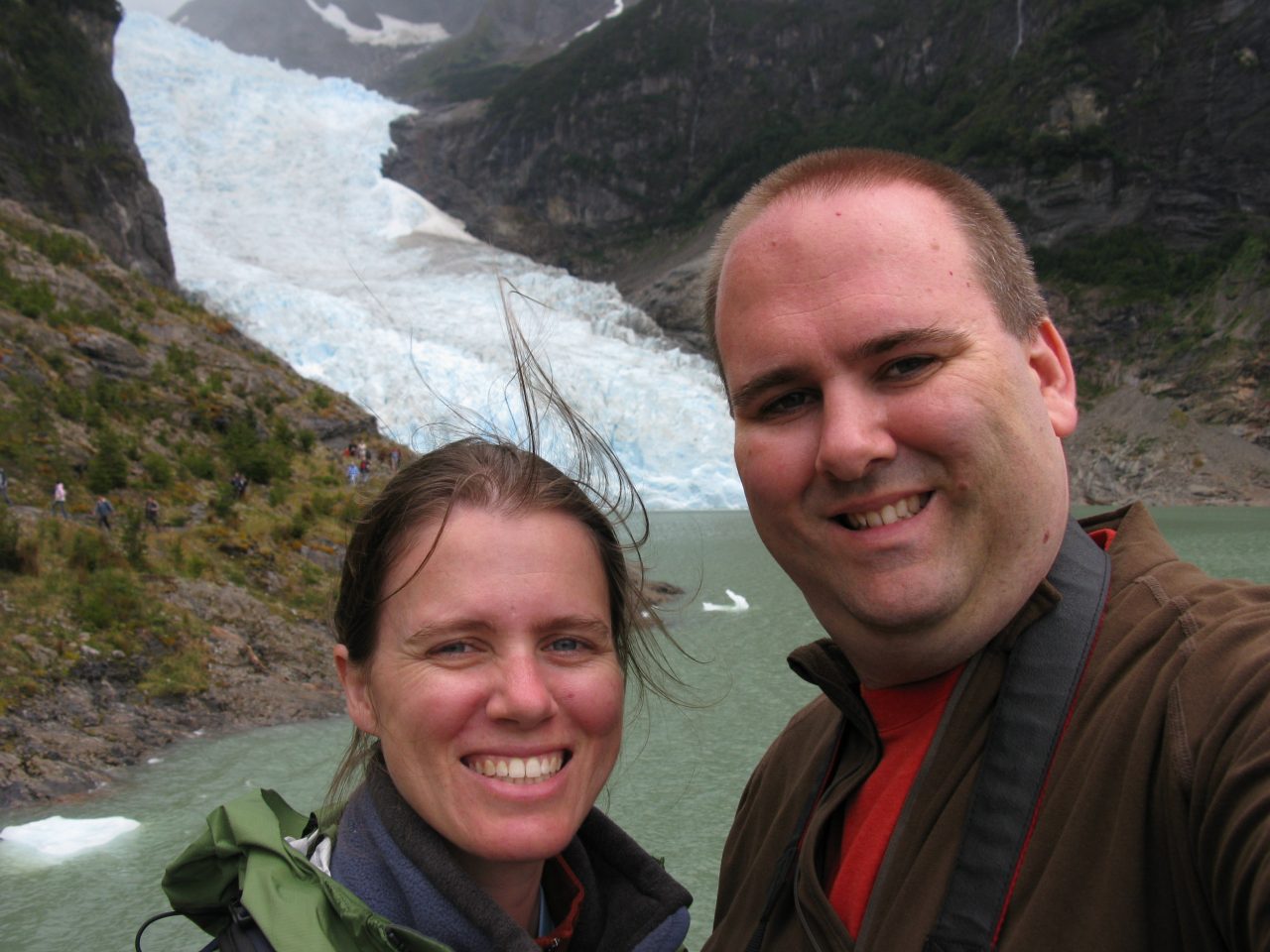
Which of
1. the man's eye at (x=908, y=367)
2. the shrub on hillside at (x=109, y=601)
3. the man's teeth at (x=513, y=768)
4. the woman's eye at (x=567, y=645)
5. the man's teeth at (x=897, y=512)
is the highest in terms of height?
the man's eye at (x=908, y=367)

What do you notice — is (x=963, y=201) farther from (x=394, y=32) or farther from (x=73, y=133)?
(x=394, y=32)

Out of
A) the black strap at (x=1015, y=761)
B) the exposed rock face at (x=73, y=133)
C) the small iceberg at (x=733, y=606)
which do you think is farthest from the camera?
the exposed rock face at (x=73, y=133)

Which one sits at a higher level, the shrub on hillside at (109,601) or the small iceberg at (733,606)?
the shrub on hillside at (109,601)

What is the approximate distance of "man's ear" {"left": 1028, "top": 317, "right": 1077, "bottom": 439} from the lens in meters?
1.27

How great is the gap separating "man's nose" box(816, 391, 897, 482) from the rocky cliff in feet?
108

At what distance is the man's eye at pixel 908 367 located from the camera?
1173 mm

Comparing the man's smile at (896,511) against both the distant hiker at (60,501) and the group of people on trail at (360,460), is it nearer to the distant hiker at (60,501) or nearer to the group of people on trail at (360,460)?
the distant hiker at (60,501)

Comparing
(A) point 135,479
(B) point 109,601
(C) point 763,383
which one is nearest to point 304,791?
(B) point 109,601

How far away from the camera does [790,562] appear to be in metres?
1.30

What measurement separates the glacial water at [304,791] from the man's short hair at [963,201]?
0.86 meters

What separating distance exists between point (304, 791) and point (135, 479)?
5.62m

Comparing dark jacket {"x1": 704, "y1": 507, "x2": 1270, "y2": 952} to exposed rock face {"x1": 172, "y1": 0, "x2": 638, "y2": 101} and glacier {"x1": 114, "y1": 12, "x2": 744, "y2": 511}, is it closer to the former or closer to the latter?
glacier {"x1": 114, "y1": 12, "x2": 744, "y2": 511}

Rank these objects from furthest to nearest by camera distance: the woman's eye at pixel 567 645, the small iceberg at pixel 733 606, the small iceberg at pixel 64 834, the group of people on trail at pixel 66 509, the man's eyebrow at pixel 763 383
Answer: the small iceberg at pixel 733 606 < the group of people on trail at pixel 66 509 < the small iceberg at pixel 64 834 < the woman's eye at pixel 567 645 < the man's eyebrow at pixel 763 383

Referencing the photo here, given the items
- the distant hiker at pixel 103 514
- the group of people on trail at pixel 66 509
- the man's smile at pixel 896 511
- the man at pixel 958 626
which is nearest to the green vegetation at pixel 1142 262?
the group of people on trail at pixel 66 509
